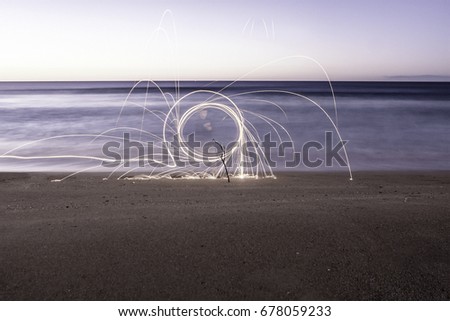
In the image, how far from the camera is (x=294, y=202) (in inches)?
209

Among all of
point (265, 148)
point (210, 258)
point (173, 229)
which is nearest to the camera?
point (210, 258)

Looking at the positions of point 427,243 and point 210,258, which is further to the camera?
point 427,243

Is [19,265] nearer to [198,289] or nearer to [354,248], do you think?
[198,289]

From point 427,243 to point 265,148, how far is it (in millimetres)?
9661

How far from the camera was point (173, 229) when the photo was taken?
4.26 m

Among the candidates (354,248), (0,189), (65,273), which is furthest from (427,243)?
(0,189)

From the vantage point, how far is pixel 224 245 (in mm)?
3869

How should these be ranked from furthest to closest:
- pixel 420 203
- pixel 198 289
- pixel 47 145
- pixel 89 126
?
pixel 89 126, pixel 47 145, pixel 420 203, pixel 198 289

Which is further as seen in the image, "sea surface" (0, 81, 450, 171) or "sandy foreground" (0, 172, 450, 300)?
"sea surface" (0, 81, 450, 171)

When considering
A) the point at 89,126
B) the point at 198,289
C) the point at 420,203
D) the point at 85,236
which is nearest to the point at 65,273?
the point at 85,236

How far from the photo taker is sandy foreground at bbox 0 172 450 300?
315 cm

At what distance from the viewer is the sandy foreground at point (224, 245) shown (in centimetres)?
315

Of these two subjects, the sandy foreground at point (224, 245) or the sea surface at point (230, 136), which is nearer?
the sandy foreground at point (224, 245)

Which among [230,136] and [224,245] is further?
[230,136]
